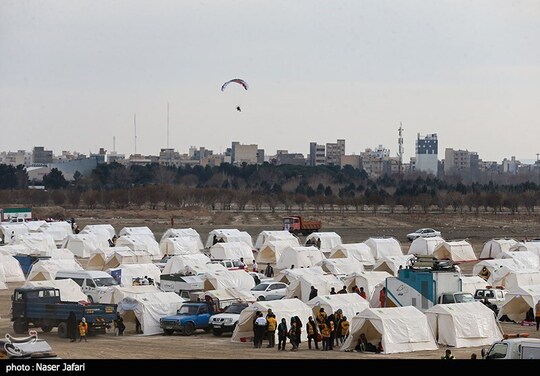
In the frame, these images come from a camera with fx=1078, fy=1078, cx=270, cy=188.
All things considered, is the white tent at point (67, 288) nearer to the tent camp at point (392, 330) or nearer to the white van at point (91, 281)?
the white van at point (91, 281)

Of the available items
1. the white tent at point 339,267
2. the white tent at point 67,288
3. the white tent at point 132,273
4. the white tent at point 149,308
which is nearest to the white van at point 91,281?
the white tent at point 67,288

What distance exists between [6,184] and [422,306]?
3712 inches

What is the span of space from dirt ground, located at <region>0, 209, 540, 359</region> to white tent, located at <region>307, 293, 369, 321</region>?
1.31 m

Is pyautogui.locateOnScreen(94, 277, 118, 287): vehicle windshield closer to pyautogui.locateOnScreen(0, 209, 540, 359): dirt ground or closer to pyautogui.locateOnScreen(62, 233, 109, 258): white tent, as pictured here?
pyautogui.locateOnScreen(0, 209, 540, 359): dirt ground

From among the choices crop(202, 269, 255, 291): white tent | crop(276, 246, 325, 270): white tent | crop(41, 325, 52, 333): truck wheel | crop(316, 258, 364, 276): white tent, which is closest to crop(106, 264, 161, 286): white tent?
crop(202, 269, 255, 291): white tent

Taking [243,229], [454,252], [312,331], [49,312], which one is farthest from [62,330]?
[243,229]

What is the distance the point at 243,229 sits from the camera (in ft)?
187

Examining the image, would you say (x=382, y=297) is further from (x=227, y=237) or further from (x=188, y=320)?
(x=227, y=237)

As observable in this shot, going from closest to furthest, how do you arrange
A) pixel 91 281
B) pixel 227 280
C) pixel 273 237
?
pixel 91 281 → pixel 227 280 → pixel 273 237

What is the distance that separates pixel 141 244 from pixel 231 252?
4134mm

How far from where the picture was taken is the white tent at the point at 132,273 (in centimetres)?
2852

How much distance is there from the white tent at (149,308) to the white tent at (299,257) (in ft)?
40.7

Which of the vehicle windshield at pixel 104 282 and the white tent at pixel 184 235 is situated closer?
the vehicle windshield at pixel 104 282

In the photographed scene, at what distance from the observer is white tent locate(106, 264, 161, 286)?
28.5 metres
